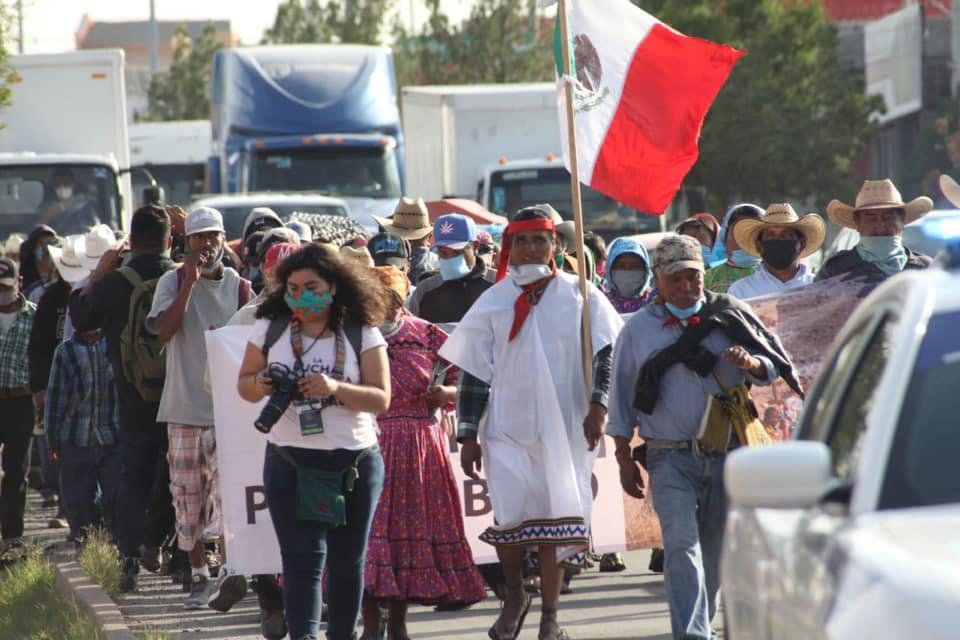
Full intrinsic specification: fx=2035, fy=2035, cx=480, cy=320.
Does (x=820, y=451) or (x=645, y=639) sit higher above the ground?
(x=820, y=451)

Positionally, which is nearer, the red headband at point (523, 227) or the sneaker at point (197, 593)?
the red headband at point (523, 227)

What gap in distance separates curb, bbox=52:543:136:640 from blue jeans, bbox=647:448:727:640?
2.70 metres

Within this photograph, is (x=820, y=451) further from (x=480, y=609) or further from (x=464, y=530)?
(x=480, y=609)

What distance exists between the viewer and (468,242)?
11.4 metres

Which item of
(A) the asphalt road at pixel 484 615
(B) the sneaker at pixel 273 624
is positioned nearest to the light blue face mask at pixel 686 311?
(A) the asphalt road at pixel 484 615

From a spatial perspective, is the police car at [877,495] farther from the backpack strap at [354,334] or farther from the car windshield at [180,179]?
the car windshield at [180,179]

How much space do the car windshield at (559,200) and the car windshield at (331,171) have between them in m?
2.87

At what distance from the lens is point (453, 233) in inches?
449

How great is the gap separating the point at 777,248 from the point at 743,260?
3.75 feet

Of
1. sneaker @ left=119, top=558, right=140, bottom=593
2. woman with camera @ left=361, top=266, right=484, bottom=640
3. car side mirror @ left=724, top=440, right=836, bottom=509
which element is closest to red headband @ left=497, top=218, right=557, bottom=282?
woman with camera @ left=361, top=266, right=484, bottom=640

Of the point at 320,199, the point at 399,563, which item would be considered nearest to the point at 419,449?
the point at 399,563

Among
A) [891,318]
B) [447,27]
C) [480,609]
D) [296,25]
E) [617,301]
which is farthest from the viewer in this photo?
[296,25]

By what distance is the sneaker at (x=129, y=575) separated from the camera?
11.1 meters

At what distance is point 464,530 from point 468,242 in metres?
2.31
